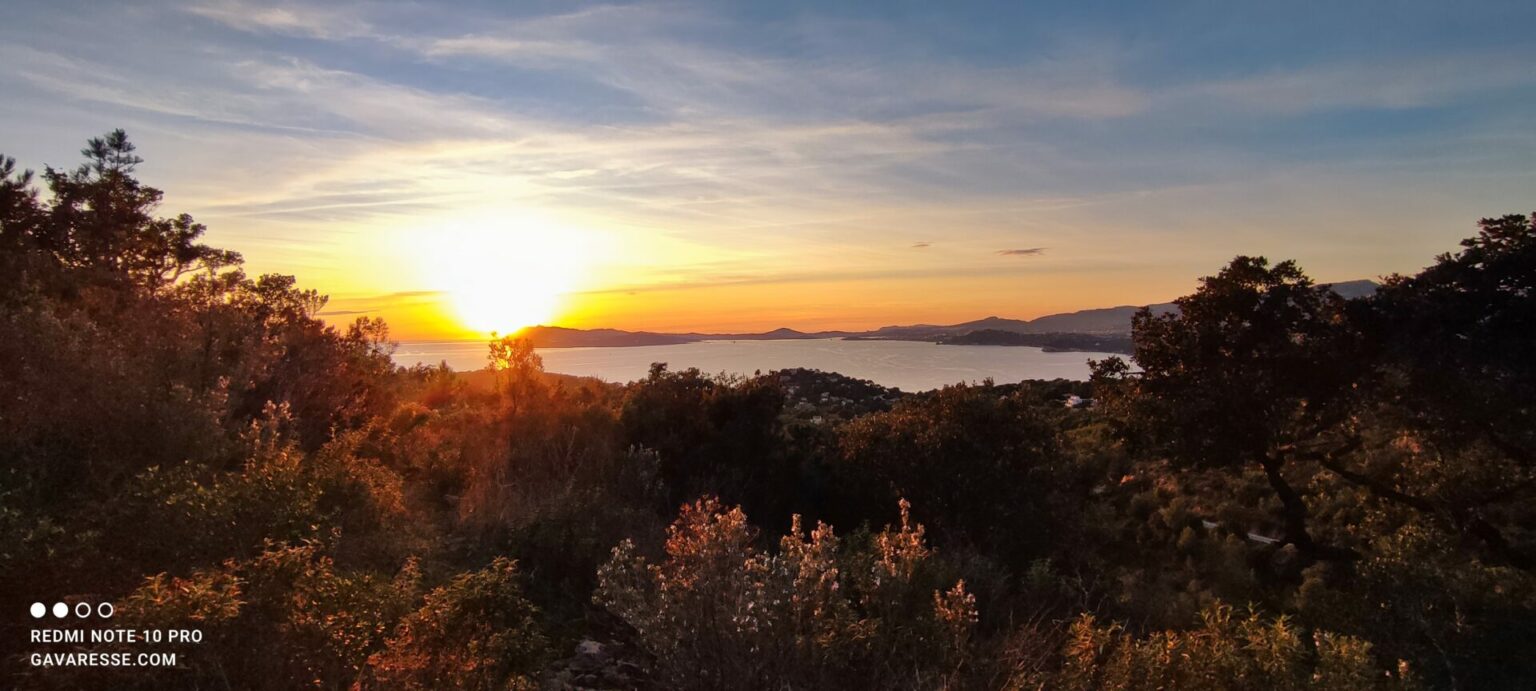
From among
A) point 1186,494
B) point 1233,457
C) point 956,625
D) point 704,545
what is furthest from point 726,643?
point 1186,494

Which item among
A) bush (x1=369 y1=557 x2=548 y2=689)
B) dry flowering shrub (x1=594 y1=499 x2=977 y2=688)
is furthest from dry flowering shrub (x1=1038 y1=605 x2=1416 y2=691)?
bush (x1=369 y1=557 x2=548 y2=689)

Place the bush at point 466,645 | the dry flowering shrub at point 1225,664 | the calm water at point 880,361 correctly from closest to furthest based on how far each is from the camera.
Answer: the bush at point 466,645 < the dry flowering shrub at point 1225,664 < the calm water at point 880,361

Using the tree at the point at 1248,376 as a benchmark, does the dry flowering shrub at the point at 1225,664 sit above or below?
below

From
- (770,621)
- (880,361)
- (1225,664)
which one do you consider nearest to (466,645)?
(770,621)

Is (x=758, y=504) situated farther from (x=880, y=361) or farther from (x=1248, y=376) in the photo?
(x=880, y=361)

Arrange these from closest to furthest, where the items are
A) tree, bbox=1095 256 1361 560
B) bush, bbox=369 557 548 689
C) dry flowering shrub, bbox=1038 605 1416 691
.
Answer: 1. bush, bbox=369 557 548 689
2. dry flowering shrub, bbox=1038 605 1416 691
3. tree, bbox=1095 256 1361 560

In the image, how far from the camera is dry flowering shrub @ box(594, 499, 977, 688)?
11.6 ft

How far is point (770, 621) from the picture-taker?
358cm

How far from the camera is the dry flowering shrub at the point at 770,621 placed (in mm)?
3541

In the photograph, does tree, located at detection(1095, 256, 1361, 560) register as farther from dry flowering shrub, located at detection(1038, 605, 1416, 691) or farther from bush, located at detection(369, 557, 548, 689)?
bush, located at detection(369, 557, 548, 689)

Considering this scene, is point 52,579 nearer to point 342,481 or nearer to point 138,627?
point 138,627

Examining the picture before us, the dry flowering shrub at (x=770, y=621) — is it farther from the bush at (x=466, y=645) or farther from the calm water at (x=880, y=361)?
the calm water at (x=880, y=361)

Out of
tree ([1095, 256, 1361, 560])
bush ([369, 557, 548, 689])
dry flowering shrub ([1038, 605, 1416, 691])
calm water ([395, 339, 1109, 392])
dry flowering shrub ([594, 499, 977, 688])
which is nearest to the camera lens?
bush ([369, 557, 548, 689])

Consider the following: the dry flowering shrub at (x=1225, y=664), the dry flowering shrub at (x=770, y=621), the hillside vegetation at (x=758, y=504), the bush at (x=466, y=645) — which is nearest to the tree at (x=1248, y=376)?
the hillside vegetation at (x=758, y=504)
